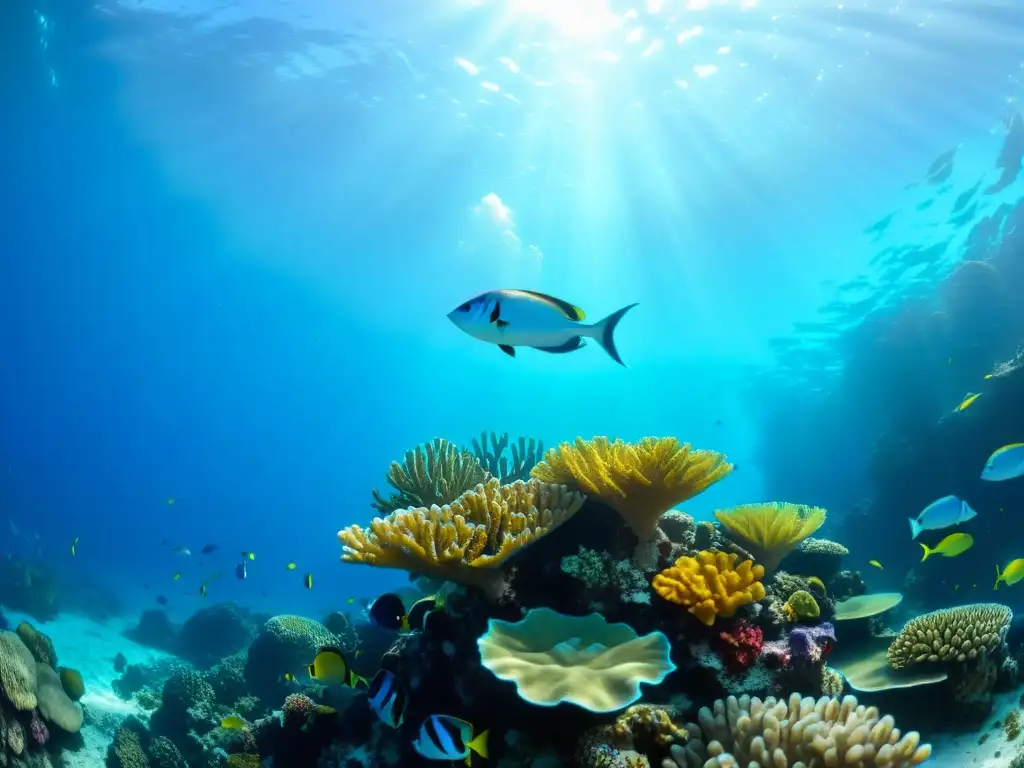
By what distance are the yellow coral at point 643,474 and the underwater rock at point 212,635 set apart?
19232 mm

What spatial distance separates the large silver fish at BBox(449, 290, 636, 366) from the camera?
9.64 ft

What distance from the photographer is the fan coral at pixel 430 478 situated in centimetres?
569

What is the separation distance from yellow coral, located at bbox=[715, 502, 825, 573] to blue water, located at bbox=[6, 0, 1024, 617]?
15.1 m

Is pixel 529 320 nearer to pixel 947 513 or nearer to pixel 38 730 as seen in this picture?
pixel 947 513

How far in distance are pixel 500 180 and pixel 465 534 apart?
3228 cm

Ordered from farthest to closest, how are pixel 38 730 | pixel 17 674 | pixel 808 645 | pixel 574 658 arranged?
pixel 38 730
pixel 17 674
pixel 808 645
pixel 574 658

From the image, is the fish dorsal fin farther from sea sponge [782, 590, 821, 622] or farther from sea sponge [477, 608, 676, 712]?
sea sponge [782, 590, 821, 622]

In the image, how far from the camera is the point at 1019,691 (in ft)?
13.4

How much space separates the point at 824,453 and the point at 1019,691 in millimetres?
34442

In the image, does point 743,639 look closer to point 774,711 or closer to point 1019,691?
point 774,711

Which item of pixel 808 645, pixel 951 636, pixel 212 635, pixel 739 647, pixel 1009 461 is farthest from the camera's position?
pixel 212 635

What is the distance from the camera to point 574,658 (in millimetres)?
3322

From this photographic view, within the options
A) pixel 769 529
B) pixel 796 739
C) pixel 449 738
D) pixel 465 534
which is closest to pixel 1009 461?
pixel 769 529

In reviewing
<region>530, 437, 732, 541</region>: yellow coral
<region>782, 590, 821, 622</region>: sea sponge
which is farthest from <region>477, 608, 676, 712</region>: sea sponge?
<region>782, 590, 821, 622</region>: sea sponge
